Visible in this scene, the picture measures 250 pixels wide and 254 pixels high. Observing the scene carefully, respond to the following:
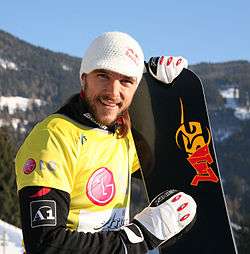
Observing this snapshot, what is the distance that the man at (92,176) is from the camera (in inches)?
93.4

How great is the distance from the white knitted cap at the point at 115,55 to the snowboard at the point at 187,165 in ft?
2.64

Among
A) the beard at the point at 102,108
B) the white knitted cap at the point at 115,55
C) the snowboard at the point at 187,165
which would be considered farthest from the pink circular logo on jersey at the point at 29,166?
the snowboard at the point at 187,165

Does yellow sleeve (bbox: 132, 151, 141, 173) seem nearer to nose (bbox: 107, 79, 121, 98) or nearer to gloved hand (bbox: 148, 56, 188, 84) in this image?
gloved hand (bbox: 148, 56, 188, 84)

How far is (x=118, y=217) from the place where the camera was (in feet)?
9.43

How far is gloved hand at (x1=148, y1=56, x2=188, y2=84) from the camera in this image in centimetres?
363

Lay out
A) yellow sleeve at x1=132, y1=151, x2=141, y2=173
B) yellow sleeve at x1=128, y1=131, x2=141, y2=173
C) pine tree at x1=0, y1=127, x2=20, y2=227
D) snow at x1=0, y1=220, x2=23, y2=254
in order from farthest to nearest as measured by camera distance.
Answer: pine tree at x1=0, y1=127, x2=20, y2=227
snow at x1=0, y1=220, x2=23, y2=254
yellow sleeve at x1=132, y1=151, x2=141, y2=173
yellow sleeve at x1=128, y1=131, x2=141, y2=173

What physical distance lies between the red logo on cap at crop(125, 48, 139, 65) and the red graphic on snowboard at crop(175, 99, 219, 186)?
109 cm

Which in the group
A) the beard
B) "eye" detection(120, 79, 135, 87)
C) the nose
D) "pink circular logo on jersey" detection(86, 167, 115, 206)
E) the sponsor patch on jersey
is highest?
"eye" detection(120, 79, 135, 87)

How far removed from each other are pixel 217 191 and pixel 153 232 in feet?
3.93

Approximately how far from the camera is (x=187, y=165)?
3.73 meters

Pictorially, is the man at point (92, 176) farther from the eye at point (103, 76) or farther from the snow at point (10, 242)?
the snow at point (10, 242)

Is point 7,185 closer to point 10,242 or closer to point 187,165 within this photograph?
point 10,242

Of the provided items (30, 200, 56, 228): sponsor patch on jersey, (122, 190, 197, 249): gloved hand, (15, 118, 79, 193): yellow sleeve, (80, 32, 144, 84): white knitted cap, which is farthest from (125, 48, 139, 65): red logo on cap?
(30, 200, 56, 228): sponsor patch on jersey

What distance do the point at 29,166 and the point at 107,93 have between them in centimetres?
54
